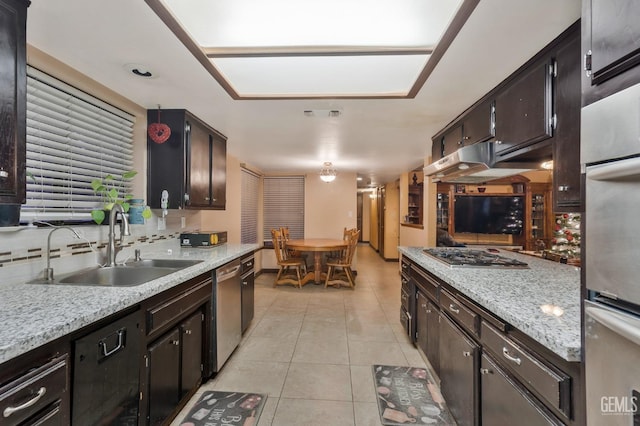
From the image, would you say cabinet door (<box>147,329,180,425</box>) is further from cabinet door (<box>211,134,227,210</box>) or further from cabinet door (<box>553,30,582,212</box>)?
cabinet door (<box>553,30,582,212</box>)

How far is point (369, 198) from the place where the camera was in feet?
37.6

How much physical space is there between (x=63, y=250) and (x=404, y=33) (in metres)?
2.32

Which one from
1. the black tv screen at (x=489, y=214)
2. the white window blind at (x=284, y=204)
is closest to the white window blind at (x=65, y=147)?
the white window blind at (x=284, y=204)

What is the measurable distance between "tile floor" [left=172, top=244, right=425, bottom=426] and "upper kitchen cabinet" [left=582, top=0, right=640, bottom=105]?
6.41 ft

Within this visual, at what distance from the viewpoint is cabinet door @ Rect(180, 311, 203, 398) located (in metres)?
1.84

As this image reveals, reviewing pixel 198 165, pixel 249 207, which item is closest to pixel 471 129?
pixel 198 165

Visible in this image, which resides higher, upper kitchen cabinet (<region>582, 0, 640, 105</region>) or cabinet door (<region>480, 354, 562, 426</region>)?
upper kitchen cabinet (<region>582, 0, 640, 105</region>)

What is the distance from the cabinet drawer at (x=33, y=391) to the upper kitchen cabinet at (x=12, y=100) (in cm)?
66

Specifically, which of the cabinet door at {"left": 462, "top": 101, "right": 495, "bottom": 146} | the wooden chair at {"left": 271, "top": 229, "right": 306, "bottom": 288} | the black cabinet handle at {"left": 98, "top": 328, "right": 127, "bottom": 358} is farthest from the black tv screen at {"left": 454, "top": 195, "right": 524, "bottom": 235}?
the black cabinet handle at {"left": 98, "top": 328, "right": 127, "bottom": 358}

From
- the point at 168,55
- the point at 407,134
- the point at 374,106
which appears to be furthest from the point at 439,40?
the point at 407,134

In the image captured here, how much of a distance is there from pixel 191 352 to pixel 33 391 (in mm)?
1115

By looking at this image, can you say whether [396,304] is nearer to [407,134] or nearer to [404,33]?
[407,134]

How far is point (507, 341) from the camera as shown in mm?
1180

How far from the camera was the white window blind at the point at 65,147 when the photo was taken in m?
1.66
